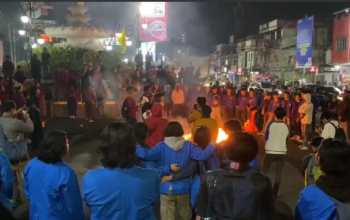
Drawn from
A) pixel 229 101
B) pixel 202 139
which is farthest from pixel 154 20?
pixel 202 139

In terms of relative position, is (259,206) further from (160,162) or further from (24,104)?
(24,104)

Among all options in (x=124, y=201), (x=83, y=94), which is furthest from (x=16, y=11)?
(x=124, y=201)

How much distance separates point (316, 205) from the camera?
2.84 meters

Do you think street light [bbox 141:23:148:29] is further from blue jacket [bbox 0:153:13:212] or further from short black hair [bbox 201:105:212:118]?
blue jacket [bbox 0:153:13:212]

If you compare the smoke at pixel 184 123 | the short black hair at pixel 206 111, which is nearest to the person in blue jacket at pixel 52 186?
the short black hair at pixel 206 111

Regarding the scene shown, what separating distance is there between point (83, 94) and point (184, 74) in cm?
720

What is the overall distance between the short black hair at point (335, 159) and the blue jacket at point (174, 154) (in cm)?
184

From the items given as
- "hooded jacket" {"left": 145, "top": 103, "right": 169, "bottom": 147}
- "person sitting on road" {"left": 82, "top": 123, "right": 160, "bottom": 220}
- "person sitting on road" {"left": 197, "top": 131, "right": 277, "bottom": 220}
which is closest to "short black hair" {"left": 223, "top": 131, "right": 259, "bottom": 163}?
"person sitting on road" {"left": 197, "top": 131, "right": 277, "bottom": 220}

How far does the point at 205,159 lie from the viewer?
4.64 metres

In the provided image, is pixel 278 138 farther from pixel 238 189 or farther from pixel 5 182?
pixel 5 182

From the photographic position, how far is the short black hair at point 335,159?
2.89m

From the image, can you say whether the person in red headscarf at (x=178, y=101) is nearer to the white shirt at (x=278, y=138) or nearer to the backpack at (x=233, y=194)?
the white shirt at (x=278, y=138)

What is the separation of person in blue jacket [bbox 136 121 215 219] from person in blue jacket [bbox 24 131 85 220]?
1.11 m

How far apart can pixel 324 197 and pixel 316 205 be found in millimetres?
82
